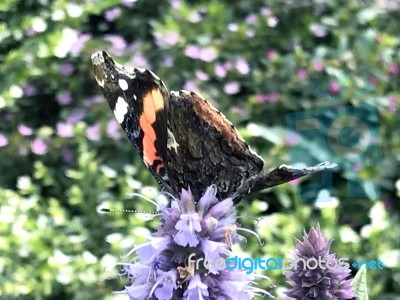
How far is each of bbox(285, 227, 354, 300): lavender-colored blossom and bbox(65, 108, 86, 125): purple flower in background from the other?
57.9 inches

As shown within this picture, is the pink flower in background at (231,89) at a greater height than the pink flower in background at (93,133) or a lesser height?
greater

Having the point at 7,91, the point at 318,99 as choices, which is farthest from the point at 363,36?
the point at 7,91

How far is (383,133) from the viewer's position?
206cm

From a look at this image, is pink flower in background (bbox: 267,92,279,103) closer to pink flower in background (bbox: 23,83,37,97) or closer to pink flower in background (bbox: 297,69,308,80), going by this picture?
pink flower in background (bbox: 297,69,308,80)

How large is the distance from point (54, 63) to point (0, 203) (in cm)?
59

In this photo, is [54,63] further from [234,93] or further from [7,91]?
[234,93]

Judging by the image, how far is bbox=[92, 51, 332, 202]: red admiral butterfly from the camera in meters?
0.96

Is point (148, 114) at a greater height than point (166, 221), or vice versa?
point (148, 114)

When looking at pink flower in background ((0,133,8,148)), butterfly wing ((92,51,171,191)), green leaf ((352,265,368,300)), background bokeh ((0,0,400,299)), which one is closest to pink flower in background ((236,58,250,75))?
background bokeh ((0,0,400,299))

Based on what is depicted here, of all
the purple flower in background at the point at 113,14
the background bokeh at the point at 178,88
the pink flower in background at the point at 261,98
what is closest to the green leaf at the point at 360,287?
the background bokeh at the point at 178,88

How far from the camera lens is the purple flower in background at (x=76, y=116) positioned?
213cm

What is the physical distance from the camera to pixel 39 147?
203 centimetres

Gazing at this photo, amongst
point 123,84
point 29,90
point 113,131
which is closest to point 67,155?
point 113,131

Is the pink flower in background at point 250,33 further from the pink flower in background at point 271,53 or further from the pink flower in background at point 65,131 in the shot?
the pink flower in background at point 65,131
